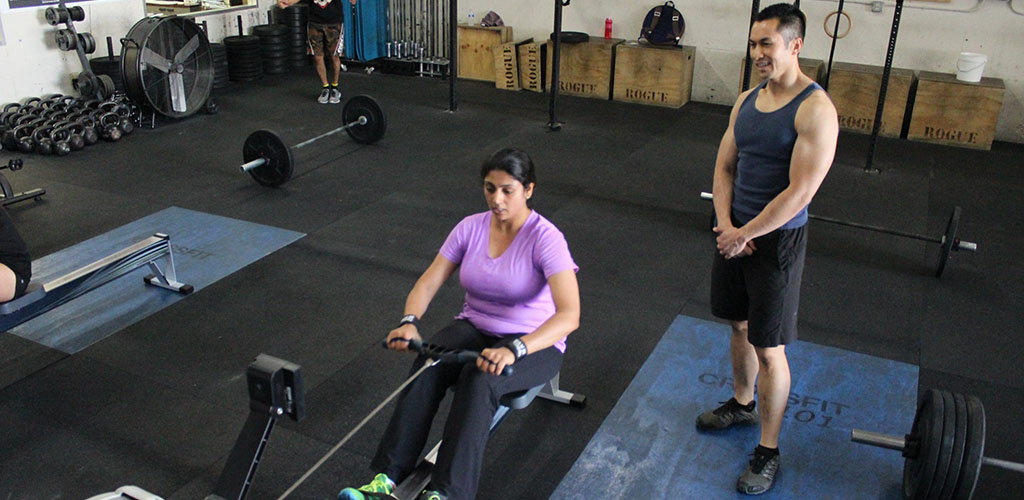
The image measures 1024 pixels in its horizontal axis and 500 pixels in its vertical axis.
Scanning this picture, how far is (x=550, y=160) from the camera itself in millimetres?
5180

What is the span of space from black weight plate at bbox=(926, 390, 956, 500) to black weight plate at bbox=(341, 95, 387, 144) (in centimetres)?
405

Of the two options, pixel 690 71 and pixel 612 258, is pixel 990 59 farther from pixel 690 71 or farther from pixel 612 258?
pixel 612 258

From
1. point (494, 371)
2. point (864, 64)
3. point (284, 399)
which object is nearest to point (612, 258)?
point (494, 371)

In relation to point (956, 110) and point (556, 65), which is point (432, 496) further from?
point (956, 110)

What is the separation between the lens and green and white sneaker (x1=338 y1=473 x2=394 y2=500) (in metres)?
1.67

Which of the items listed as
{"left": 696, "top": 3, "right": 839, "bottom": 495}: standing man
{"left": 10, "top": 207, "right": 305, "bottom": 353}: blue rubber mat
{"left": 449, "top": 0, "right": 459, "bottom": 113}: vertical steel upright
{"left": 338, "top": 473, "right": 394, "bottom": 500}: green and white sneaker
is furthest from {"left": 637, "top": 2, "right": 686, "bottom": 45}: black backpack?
{"left": 338, "top": 473, "right": 394, "bottom": 500}: green and white sneaker

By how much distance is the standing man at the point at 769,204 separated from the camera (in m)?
1.85

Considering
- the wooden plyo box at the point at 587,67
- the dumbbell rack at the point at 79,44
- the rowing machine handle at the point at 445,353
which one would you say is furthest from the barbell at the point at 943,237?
the dumbbell rack at the point at 79,44

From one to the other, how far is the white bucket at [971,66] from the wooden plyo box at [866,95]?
326mm

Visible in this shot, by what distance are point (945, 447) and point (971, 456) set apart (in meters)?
0.06

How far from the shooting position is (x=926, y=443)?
1894 millimetres

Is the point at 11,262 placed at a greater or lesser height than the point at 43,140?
greater

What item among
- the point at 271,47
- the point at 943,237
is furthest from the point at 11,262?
the point at 271,47

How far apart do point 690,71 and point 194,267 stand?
4618 millimetres
